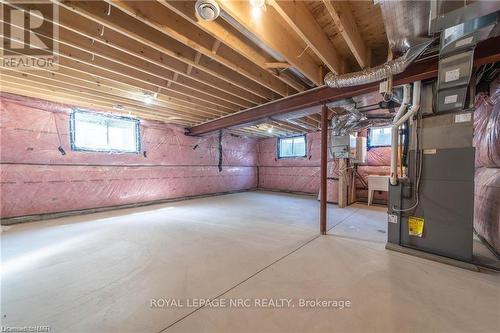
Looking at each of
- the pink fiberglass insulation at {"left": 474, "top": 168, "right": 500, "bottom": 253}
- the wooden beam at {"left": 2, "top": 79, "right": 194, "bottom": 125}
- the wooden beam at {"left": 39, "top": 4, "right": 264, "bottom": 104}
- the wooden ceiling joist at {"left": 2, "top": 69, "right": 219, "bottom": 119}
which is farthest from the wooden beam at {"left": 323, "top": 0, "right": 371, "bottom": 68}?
the wooden beam at {"left": 2, "top": 79, "right": 194, "bottom": 125}

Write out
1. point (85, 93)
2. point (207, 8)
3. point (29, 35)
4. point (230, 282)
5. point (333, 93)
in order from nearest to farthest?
point (207, 8), point (230, 282), point (29, 35), point (333, 93), point (85, 93)

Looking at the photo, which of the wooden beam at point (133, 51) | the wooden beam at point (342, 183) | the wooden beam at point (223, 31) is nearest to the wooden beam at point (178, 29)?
the wooden beam at point (223, 31)

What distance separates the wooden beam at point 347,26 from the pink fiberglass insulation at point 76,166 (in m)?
4.97

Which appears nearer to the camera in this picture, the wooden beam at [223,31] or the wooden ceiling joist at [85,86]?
the wooden beam at [223,31]

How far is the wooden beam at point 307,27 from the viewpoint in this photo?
154 cm

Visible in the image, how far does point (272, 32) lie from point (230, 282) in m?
2.34

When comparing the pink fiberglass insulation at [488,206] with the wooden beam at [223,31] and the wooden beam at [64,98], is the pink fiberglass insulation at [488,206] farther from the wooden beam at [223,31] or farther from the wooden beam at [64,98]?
the wooden beam at [64,98]

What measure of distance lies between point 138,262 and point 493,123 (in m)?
4.22

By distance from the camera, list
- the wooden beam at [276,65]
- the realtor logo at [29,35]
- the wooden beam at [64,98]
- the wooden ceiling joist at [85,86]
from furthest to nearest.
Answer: the wooden beam at [64,98]
the wooden ceiling joist at [85,86]
the wooden beam at [276,65]
the realtor logo at [29,35]

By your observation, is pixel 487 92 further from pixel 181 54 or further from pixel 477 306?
pixel 181 54

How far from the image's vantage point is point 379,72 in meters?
2.13

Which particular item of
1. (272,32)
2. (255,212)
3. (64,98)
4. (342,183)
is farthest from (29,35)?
(342,183)

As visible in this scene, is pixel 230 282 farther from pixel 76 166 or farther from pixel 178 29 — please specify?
pixel 76 166

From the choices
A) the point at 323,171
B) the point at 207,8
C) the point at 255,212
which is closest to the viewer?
the point at 207,8
